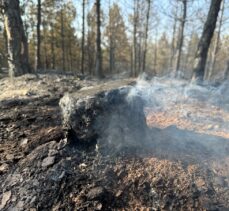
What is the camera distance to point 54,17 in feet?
71.0

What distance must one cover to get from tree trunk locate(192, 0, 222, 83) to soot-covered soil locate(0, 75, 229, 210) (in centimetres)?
408

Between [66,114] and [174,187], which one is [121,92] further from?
[174,187]

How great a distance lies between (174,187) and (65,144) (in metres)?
1.58

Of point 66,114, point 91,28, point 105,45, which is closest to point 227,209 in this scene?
point 66,114

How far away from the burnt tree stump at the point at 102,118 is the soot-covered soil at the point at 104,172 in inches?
6.8

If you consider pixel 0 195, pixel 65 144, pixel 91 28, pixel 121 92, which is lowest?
pixel 0 195

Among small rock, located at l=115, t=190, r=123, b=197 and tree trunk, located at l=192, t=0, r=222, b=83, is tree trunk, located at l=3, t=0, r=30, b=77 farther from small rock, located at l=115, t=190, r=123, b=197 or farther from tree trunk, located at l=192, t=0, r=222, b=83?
small rock, located at l=115, t=190, r=123, b=197

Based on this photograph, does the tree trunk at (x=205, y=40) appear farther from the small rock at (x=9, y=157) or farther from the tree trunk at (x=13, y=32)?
the small rock at (x=9, y=157)

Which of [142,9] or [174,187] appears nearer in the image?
[174,187]

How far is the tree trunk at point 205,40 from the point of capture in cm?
767

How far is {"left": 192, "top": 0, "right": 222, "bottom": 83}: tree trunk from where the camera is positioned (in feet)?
25.2

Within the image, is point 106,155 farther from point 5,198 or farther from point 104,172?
point 5,198

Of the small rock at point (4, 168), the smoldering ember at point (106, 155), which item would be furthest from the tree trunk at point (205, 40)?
the small rock at point (4, 168)

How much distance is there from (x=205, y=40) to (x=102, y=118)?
5655 millimetres
